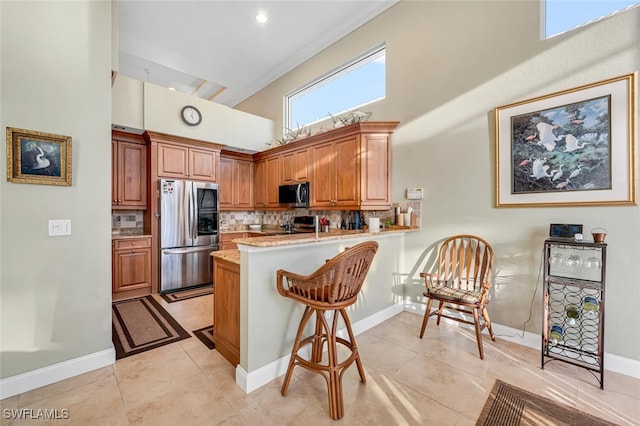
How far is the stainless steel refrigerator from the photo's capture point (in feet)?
13.4

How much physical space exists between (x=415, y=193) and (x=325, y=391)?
237 centimetres

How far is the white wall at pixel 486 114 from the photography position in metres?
2.09

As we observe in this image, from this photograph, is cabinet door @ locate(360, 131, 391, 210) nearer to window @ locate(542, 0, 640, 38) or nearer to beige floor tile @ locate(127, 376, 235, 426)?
window @ locate(542, 0, 640, 38)

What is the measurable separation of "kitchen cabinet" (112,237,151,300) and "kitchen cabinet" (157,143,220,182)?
1.13 metres

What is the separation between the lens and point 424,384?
6.31ft

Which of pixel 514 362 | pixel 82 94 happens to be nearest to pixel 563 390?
pixel 514 362

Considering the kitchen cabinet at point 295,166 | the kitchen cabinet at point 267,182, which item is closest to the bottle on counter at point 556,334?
the kitchen cabinet at point 295,166

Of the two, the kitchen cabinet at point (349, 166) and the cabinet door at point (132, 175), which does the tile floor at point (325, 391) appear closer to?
the kitchen cabinet at point (349, 166)

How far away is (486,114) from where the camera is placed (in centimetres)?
275

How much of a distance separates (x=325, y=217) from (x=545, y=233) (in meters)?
→ 2.89


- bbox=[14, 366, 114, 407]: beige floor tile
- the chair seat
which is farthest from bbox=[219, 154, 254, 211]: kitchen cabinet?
the chair seat

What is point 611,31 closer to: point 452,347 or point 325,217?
point 452,347

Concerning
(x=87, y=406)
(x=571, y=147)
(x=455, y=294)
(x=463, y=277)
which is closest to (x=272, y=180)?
(x=463, y=277)

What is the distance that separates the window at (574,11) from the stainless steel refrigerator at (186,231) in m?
4.74
